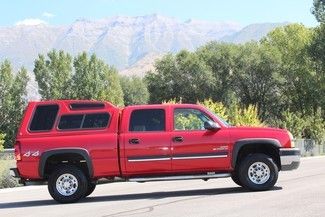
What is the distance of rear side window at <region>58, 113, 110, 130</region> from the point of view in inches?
539

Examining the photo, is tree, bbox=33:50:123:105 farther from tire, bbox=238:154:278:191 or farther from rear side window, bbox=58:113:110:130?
tire, bbox=238:154:278:191

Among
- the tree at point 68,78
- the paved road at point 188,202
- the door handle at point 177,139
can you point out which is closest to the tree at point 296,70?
the tree at point 68,78

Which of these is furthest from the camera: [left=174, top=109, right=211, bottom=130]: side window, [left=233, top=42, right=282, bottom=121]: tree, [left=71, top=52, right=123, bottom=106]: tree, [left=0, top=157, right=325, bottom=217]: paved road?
[left=71, top=52, right=123, bottom=106]: tree

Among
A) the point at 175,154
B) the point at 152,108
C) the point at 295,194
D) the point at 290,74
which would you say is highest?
the point at 290,74

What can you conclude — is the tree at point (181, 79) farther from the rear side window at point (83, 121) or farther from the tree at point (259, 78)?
the rear side window at point (83, 121)

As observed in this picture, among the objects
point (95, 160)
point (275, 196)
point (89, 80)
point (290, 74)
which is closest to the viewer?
point (275, 196)

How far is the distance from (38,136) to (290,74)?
57409 mm

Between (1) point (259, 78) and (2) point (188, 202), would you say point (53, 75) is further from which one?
(2) point (188, 202)

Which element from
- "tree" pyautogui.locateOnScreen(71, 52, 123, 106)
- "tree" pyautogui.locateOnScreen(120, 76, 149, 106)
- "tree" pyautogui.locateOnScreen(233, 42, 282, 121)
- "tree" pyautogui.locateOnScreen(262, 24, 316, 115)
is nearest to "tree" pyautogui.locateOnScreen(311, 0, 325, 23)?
"tree" pyautogui.locateOnScreen(262, 24, 316, 115)

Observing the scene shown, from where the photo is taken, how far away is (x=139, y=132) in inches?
534

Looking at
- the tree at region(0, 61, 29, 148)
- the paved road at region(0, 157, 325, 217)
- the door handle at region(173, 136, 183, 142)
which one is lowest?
the paved road at region(0, 157, 325, 217)

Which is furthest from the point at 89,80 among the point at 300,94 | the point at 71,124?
the point at 71,124

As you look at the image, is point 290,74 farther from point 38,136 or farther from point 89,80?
point 38,136

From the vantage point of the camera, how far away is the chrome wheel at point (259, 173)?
540 inches
